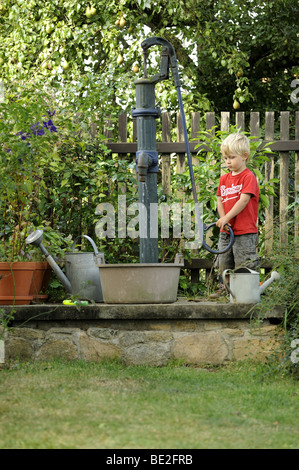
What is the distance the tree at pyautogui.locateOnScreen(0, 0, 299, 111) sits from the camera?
7922 mm

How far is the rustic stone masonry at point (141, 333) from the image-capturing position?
12.5 feet

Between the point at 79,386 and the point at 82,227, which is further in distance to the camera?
the point at 82,227

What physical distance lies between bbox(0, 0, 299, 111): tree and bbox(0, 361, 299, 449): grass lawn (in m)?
4.70

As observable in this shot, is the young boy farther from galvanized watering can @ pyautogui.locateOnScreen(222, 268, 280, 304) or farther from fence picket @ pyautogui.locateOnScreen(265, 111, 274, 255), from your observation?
fence picket @ pyautogui.locateOnScreen(265, 111, 274, 255)

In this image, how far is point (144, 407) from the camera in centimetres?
282

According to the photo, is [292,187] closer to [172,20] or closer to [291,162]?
[291,162]

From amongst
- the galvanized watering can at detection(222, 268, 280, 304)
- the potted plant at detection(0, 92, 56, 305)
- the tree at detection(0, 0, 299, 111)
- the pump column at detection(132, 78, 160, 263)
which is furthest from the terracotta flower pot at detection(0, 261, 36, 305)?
the tree at detection(0, 0, 299, 111)

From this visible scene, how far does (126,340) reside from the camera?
380 cm

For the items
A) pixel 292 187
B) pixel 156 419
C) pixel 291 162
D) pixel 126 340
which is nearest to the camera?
pixel 156 419

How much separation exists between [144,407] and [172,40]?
6485 millimetres

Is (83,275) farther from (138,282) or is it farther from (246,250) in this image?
(246,250)

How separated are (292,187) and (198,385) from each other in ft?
11.9

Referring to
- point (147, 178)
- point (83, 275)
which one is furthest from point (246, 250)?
point (83, 275)
